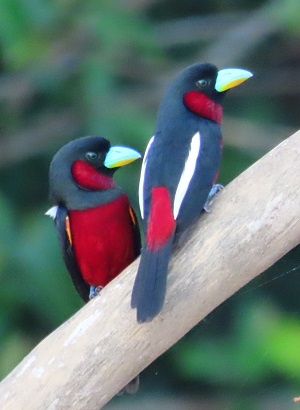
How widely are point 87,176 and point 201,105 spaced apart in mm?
368

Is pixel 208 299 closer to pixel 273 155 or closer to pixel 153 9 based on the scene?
pixel 273 155

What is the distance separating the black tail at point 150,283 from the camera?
277 centimetres

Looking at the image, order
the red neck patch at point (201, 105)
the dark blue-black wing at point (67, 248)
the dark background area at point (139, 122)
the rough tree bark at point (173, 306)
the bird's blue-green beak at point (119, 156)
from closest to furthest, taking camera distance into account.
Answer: the rough tree bark at point (173, 306), the red neck patch at point (201, 105), the bird's blue-green beak at point (119, 156), the dark blue-black wing at point (67, 248), the dark background area at point (139, 122)

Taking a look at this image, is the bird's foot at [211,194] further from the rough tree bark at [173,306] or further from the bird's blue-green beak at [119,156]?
the bird's blue-green beak at [119,156]

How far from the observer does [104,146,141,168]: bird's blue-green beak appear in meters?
3.27

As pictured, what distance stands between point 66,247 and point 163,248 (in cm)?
68

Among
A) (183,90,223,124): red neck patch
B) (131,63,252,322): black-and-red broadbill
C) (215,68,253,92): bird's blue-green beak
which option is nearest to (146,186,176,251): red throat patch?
(131,63,252,322): black-and-red broadbill

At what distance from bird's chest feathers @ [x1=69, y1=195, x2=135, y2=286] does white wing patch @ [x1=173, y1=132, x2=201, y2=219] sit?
1.34ft

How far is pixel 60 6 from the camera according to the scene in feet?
16.2

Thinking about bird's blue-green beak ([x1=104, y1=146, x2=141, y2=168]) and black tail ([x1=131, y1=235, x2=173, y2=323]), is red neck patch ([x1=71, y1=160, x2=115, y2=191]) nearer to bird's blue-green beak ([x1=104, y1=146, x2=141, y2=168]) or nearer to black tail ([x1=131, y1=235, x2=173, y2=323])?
bird's blue-green beak ([x1=104, y1=146, x2=141, y2=168])

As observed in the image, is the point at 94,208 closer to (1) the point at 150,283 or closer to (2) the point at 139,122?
(1) the point at 150,283

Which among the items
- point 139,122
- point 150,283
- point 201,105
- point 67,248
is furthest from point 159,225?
point 139,122

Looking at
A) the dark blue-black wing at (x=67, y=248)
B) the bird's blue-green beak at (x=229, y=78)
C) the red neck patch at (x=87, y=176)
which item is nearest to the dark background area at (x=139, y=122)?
the dark blue-black wing at (x=67, y=248)

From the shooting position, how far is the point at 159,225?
287cm
